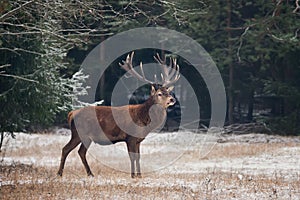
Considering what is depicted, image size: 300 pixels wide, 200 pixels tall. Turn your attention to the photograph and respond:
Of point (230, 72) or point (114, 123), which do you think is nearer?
point (114, 123)

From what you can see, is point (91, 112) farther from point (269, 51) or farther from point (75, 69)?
point (75, 69)

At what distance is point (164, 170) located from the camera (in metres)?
14.1

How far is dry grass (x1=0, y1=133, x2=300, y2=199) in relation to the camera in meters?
9.11

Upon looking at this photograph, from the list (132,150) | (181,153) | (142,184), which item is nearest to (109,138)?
(132,150)

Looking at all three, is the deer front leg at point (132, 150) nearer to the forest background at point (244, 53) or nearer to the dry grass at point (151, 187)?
the dry grass at point (151, 187)

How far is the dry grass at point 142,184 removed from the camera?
9113mm

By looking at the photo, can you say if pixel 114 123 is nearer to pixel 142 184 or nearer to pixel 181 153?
pixel 142 184

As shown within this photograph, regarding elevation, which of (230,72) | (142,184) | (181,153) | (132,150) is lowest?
(181,153)

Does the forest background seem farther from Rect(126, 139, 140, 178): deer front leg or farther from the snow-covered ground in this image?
Rect(126, 139, 140, 178): deer front leg

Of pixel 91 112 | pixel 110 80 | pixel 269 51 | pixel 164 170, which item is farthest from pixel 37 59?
pixel 110 80

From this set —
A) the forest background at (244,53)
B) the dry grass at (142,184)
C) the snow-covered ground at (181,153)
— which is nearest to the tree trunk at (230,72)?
the forest background at (244,53)

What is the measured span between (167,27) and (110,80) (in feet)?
17.3

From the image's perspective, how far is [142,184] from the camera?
1061cm

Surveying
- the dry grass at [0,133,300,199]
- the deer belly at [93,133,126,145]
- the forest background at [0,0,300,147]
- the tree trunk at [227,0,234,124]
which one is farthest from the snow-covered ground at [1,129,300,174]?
the tree trunk at [227,0,234,124]
